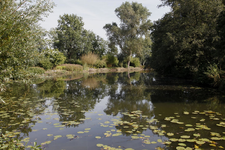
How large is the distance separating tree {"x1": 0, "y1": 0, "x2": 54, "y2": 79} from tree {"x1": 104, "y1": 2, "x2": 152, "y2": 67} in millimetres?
33522

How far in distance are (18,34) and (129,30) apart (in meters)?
36.1

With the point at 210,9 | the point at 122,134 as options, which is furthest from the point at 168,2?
the point at 122,134

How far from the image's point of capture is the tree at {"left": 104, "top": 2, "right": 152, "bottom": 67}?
1467 inches

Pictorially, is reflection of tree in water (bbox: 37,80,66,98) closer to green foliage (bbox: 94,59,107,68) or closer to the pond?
the pond

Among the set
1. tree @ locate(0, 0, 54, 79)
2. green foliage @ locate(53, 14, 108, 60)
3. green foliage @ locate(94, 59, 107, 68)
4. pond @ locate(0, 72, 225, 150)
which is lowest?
pond @ locate(0, 72, 225, 150)

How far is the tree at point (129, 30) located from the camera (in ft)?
122

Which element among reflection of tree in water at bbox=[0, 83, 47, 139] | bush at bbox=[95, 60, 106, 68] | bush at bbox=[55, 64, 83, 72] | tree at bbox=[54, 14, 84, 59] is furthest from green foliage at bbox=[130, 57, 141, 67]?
reflection of tree in water at bbox=[0, 83, 47, 139]

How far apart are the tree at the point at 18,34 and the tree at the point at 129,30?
110 ft

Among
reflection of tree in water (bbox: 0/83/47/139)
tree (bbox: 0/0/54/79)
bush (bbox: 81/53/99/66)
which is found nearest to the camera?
tree (bbox: 0/0/54/79)

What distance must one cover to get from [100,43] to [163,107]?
4098 centimetres

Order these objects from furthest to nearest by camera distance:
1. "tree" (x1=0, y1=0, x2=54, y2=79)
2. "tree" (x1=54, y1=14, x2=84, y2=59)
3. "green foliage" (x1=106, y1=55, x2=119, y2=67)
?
A: "green foliage" (x1=106, y1=55, x2=119, y2=67)
"tree" (x1=54, y1=14, x2=84, y2=59)
"tree" (x1=0, y1=0, x2=54, y2=79)

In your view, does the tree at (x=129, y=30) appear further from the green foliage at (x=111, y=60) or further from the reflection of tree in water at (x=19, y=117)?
the reflection of tree in water at (x=19, y=117)

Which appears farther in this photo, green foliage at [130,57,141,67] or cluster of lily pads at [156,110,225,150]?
green foliage at [130,57,141,67]

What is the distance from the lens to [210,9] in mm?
13219
